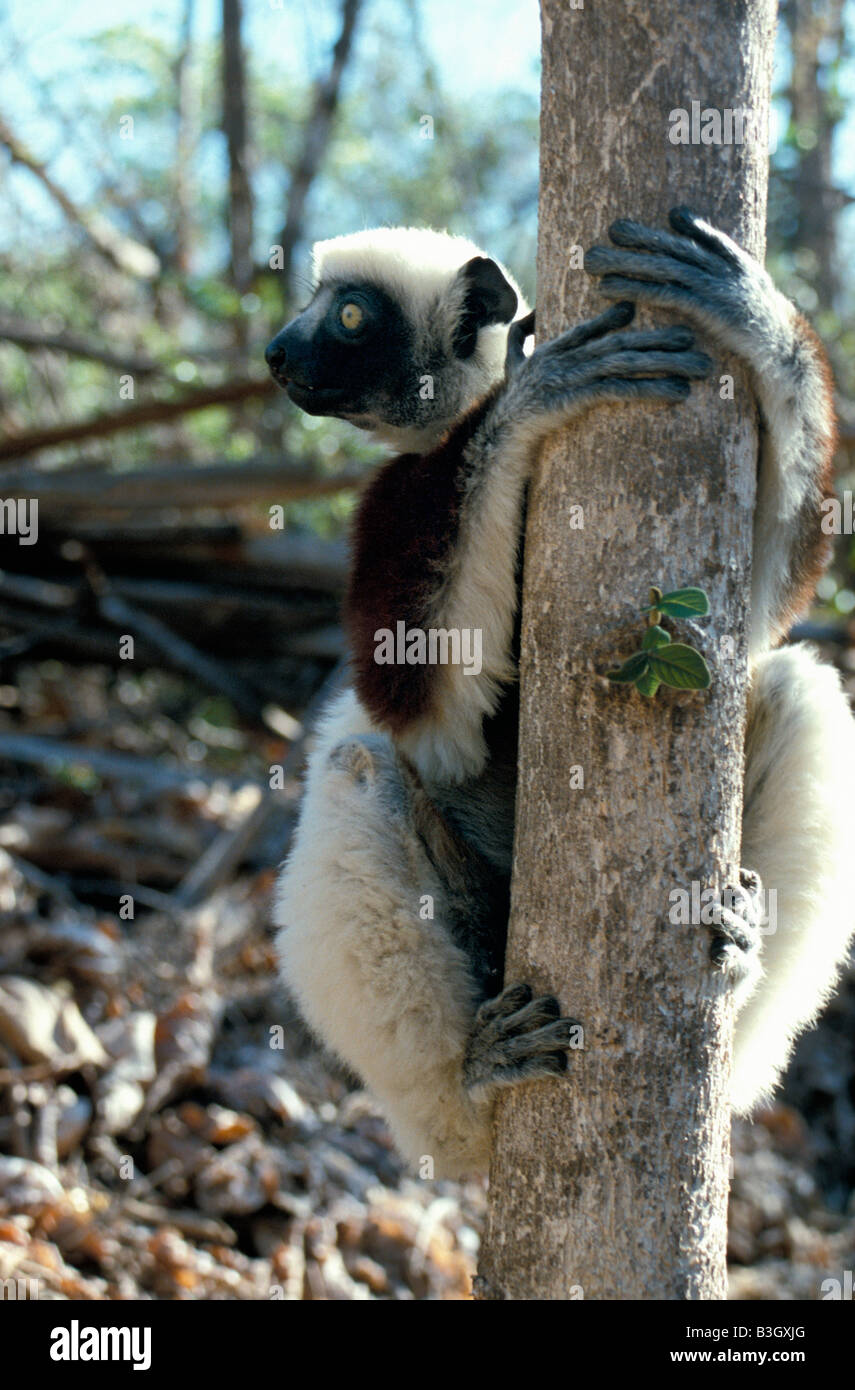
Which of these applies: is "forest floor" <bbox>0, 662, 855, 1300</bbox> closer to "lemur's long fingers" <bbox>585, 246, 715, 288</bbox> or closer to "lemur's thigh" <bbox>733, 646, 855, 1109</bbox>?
"lemur's thigh" <bbox>733, 646, 855, 1109</bbox>

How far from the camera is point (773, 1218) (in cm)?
585

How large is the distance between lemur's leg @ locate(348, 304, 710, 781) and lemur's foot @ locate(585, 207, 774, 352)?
0.06 m

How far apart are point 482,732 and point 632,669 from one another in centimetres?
107

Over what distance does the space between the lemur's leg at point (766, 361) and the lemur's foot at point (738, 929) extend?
88 centimetres

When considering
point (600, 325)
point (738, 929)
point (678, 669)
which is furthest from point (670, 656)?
point (600, 325)

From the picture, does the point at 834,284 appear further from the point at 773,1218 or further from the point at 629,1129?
the point at 629,1129

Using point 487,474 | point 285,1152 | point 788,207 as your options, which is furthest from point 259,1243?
point 788,207

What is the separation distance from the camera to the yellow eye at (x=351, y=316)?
3.87 meters

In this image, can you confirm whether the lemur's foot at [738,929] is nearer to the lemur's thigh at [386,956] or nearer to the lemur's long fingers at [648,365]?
the lemur's thigh at [386,956]

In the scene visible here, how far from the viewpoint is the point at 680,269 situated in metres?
2.50

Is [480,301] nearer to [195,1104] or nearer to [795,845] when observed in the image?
[795,845]

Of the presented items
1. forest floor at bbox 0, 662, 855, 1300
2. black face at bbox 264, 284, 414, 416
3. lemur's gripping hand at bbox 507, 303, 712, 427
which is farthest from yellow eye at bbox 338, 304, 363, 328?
forest floor at bbox 0, 662, 855, 1300

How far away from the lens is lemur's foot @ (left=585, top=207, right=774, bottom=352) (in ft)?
8.18

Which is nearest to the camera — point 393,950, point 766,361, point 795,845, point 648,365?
point 648,365
